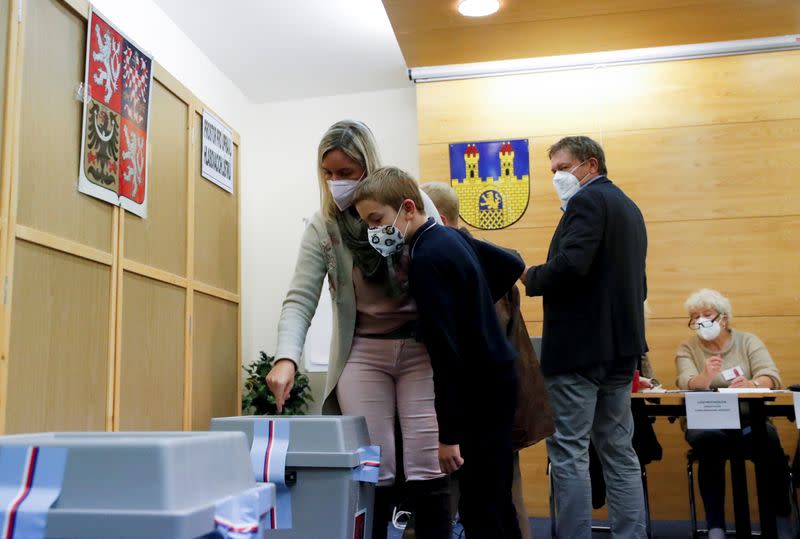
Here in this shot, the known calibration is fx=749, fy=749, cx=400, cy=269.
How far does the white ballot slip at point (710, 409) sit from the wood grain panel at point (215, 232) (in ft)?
8.09

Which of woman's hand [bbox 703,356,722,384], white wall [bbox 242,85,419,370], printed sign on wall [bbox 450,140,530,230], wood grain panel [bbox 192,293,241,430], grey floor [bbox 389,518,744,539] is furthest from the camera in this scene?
white wall [bbox 242,85,419,370]

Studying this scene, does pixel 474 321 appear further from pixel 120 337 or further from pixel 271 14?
pixel 271 14

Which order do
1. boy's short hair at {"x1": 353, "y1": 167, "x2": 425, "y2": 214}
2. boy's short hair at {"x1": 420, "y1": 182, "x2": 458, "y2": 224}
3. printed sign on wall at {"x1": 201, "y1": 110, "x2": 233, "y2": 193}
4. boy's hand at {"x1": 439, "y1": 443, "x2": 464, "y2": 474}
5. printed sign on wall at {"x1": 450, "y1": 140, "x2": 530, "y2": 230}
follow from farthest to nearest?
printed sign on wall at {"x1": 450, "y1": 140, "x2": 530, "y2": 230}, printed sign on wall at {"x1": 201, "y1": 110, "x2": 233, "y2": 193}, boy's short hair at {"x1": 420, "y1": 182, "x2": 458, "y2": 224}, boy's short hair at {"x1": 353, "y1": 167, "x2": 425, "y2": 214}, boy's hand at {"x1": 439, "y1": 443, "x2": 464, "y2": 474}

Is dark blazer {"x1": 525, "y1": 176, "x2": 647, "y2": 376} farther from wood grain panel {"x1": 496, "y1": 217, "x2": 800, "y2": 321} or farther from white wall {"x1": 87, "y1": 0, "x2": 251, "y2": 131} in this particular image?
white wall {"x1": 87, "y1": 0, "x2": 251, "y2": 131}

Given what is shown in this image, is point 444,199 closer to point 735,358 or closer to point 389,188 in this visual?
point 389,188

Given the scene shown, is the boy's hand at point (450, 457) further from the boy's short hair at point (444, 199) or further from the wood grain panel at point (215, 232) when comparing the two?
Result: the wood grain panel at point (215, 232)

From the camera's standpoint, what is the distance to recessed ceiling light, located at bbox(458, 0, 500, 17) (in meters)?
3.71

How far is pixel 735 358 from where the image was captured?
3.47 meters

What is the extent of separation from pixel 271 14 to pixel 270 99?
118cm

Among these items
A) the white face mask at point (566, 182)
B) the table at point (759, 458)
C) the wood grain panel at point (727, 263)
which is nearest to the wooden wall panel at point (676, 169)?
the wood grain panel at point (727, 263)

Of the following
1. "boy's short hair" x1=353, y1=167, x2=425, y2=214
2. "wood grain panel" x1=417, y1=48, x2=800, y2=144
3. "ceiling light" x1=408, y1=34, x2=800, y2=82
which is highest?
"ceiling light" x1=408, y1=34, x2=800, y2=82

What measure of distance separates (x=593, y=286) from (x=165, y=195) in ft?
6.84

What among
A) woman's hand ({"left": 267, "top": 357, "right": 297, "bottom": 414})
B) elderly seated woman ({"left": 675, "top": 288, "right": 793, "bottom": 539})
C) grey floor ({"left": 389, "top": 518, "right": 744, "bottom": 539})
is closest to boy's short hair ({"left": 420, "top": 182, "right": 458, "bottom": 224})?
woman's hand ({"left": 267, "top": 357, "right": 297, "bottom": 414})

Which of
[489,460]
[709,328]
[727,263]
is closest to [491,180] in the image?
[727,263]
